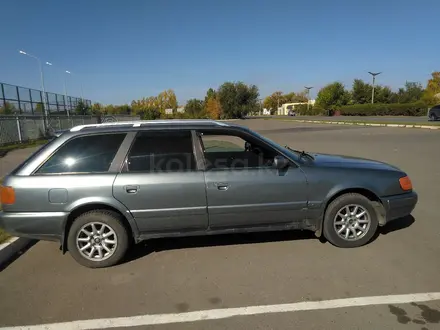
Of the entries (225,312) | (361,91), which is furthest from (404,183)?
(361,91)

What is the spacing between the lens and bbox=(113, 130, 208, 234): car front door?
3539mm

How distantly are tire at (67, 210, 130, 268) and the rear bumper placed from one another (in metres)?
0.15

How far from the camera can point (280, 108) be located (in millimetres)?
123375

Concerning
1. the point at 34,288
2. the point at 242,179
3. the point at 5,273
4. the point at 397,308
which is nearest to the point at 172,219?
the point at 242,179

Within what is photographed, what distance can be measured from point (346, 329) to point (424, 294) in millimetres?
1002

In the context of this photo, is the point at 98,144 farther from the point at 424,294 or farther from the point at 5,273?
the point at 424,294

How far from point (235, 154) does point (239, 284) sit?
6.25 ft

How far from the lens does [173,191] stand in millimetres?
3582

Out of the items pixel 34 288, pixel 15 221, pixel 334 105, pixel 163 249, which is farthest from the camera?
pixel 334 105

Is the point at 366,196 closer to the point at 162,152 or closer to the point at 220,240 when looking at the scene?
the point at 220,240

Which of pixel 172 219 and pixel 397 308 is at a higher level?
pixel 172 219

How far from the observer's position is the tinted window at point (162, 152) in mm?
3656

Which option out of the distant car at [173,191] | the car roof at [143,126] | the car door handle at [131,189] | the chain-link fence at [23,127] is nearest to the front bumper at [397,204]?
the distant car at [173,191]

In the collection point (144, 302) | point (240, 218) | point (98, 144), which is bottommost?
point (144, 302)
